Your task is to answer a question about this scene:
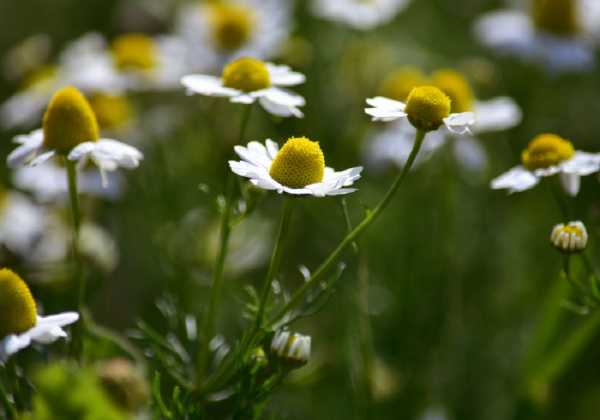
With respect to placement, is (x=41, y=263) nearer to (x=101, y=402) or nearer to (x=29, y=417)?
(x=29, y=417)

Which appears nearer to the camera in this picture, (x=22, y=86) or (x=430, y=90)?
(x=430, y=90)

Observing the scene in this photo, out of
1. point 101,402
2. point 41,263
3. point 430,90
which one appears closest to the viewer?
point 101,402

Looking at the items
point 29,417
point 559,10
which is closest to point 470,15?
point 559,10

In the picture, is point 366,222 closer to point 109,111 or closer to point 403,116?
point 403,116

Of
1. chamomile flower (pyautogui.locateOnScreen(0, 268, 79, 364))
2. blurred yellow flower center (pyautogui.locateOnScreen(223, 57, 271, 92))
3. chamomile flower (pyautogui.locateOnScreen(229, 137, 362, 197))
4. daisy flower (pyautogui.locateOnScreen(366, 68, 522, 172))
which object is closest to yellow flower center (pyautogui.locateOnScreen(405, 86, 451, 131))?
chamomile flower (pyautogui.locateOnScreen(229, 137, 362, 197))

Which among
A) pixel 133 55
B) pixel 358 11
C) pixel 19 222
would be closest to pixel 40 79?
pixel 133 55

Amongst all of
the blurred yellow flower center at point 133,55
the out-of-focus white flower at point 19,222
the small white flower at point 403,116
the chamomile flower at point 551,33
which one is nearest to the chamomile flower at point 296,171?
the small white flower at point 403,116

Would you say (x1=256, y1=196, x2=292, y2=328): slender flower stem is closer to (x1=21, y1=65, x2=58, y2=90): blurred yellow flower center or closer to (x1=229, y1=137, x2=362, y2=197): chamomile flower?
(x1=229, y1=137, x2=362, y2=197): chamomile flower
